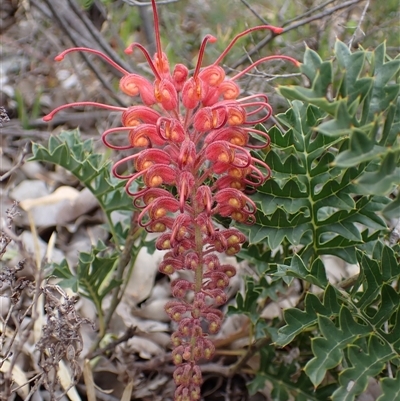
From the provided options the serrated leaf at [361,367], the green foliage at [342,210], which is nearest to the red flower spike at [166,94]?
the green foliage at [342,210]

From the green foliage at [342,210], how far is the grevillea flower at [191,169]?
0.09 m

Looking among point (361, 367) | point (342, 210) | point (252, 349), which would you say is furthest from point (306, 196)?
point (252, 349)

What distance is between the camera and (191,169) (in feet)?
3.69

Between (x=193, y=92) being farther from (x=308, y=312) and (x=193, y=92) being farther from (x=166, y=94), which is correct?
(x=308, y=312)

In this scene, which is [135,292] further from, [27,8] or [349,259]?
[27,8]

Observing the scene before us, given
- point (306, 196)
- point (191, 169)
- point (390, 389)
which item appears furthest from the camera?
point (306, 196)

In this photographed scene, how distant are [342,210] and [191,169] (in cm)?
34

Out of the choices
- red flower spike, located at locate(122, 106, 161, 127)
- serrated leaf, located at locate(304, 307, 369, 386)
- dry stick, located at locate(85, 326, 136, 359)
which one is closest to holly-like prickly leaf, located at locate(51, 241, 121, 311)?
dry stick, located at locate(85, 326, 136, 359)

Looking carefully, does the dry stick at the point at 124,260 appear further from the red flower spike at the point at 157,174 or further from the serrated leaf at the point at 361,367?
the serrated leaf at the point at 361,367

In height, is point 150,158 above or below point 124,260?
above

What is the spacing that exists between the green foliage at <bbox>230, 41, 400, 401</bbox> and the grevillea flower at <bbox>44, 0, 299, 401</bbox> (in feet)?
0.29

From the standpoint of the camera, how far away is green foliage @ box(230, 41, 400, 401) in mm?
919

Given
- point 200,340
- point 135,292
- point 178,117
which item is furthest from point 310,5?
point 200,340

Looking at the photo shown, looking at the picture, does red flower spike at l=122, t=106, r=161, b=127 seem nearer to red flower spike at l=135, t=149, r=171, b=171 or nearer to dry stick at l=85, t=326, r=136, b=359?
red flower spike at l=135, t=149, r=171, b=171
